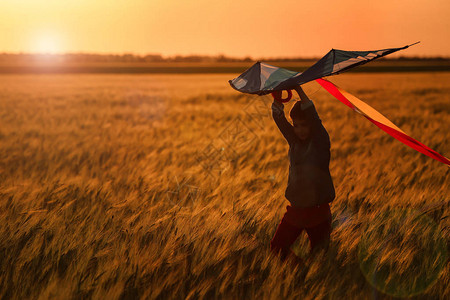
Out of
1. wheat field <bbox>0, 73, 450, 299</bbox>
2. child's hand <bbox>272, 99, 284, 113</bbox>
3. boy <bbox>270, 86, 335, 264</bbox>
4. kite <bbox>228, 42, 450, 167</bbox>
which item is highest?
kite <bbox>228, 42, 450, 167</bbox>

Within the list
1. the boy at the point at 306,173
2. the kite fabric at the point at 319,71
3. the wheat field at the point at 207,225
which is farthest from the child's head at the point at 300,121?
the wheat field at the point at 207,225

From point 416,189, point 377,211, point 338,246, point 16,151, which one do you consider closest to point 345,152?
point 416,189

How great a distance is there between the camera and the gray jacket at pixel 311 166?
2.35 metres

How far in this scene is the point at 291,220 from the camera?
8.05 ft

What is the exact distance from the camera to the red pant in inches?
95.1

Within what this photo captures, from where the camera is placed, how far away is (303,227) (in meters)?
2.46

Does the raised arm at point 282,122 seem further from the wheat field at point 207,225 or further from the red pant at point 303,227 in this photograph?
the wheat field at point 207,225

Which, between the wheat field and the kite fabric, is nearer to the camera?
the kite fabric

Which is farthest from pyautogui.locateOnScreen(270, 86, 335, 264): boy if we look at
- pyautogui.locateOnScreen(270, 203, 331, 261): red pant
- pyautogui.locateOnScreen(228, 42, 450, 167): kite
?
pyautogui.locateOnScreen(228, 42, 450, 167): kite

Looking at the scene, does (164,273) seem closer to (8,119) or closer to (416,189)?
(416,189)

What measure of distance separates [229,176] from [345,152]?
210cm

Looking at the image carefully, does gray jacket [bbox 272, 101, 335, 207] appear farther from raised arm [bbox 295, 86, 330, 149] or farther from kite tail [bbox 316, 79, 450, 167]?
kite tail [bbox 316, 79, 450, 167]

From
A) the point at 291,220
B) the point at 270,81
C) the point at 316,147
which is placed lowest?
the point at 291,220

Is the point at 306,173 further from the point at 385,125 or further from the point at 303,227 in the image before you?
the point at 385,125
